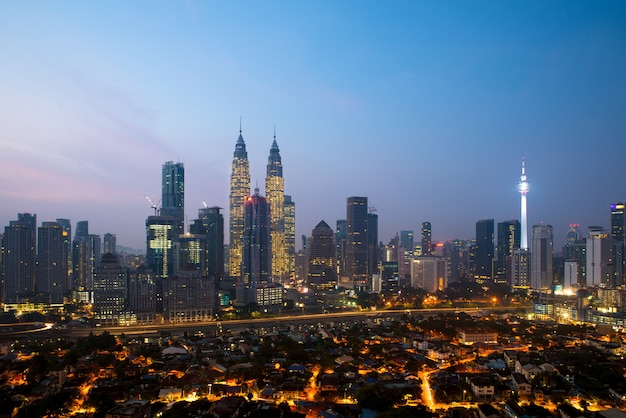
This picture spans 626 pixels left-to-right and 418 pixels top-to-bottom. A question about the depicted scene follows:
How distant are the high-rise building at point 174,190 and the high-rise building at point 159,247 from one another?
5.07m

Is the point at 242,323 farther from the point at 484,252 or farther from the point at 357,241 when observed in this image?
the point at 484,252

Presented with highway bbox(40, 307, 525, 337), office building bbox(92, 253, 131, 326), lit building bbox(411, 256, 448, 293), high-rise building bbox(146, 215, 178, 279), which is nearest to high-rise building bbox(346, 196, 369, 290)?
lit building bbox(411, 256, 448, 293)

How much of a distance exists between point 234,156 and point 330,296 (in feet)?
61.6

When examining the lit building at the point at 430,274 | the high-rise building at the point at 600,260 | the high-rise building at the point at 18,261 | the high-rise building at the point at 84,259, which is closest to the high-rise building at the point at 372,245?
the lit building at the point at 430,274

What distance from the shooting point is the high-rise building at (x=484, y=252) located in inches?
1834

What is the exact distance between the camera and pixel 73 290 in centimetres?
3447

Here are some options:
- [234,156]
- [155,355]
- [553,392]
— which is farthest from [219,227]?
[553,392]

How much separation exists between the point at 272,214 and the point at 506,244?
21816 millimetres

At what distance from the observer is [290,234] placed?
167 feet

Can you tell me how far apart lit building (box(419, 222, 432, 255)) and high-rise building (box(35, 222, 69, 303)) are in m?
35.0

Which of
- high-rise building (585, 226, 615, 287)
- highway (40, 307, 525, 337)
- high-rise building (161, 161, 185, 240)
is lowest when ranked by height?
highway (40, 307, 525, 337)

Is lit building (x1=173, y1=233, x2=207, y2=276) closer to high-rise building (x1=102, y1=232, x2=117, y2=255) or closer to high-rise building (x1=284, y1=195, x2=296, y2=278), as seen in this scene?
high-rise building (x1=284, y1=195, x2=296, y2=278)

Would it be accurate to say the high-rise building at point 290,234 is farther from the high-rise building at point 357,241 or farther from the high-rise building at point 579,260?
the high-rise building at point 579,260

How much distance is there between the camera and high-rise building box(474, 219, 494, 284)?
4659cm
